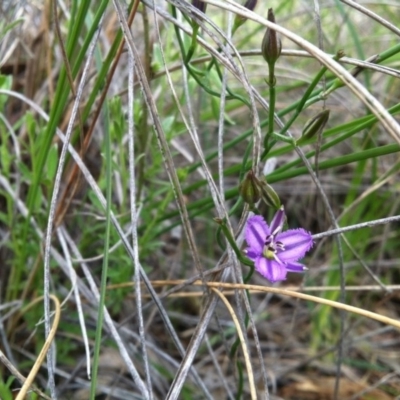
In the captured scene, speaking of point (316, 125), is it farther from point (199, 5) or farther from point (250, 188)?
point (199, 5)

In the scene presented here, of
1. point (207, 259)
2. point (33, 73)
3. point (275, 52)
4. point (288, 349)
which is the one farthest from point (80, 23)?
point (288, 349)

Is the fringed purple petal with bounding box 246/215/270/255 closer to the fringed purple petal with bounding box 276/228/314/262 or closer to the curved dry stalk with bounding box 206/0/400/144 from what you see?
the fringed purple petal with bounding box 276/228/314/262

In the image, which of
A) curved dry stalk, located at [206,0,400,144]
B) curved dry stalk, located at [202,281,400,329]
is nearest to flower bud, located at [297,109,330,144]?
curved dry stalk, located at [206,0,400,144]

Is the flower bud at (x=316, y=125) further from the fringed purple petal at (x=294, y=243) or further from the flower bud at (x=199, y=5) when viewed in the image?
the flower bud at (x=199, y=5)

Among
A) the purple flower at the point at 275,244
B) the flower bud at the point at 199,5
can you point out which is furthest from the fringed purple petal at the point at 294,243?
the flower bud at the point at 199,5

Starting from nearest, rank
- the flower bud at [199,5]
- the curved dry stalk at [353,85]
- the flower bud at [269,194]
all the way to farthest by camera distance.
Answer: the curved dry stalk at [353,85], the flower bud at [269,194], the flower bud at [199,5]

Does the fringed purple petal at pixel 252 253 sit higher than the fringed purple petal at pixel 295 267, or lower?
higher
